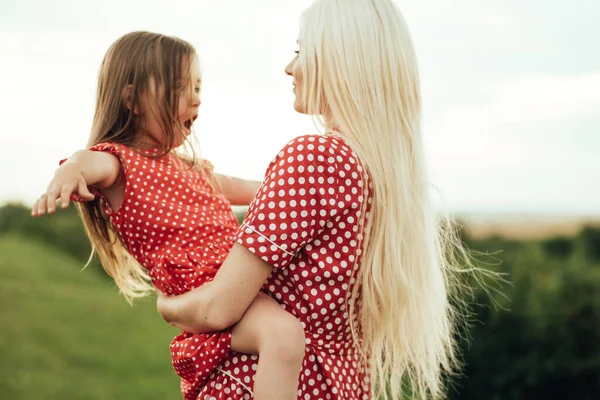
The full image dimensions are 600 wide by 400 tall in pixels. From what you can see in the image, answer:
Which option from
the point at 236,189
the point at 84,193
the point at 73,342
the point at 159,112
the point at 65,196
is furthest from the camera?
the point at 73,342

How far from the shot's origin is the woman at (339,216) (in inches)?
86.5

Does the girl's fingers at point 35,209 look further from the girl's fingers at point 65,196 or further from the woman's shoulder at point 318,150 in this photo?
the woman's shoulder at point 318,150

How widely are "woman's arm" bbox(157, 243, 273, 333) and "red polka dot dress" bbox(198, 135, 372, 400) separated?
0.15 feet

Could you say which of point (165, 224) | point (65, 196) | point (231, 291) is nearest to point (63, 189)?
point (65, 196)

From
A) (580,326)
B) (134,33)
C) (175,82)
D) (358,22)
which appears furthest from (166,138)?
(580,326)

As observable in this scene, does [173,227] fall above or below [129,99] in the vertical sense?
below

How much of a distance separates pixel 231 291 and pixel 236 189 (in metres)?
1.10

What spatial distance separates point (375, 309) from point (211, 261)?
591mm

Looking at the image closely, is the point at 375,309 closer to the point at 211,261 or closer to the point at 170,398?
the point at 211,261

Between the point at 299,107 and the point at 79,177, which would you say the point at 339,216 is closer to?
the point at 299,107

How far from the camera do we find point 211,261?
2.56 m

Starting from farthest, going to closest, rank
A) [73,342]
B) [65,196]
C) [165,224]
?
[73,342], [165,224], [65,196]

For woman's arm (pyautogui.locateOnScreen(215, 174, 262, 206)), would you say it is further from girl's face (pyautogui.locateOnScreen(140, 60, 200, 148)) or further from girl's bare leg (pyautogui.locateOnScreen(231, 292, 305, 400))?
girl's bare leg (pyautogui.locateOnScreen(231, 292, 305, 400))

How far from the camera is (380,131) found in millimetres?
2330
